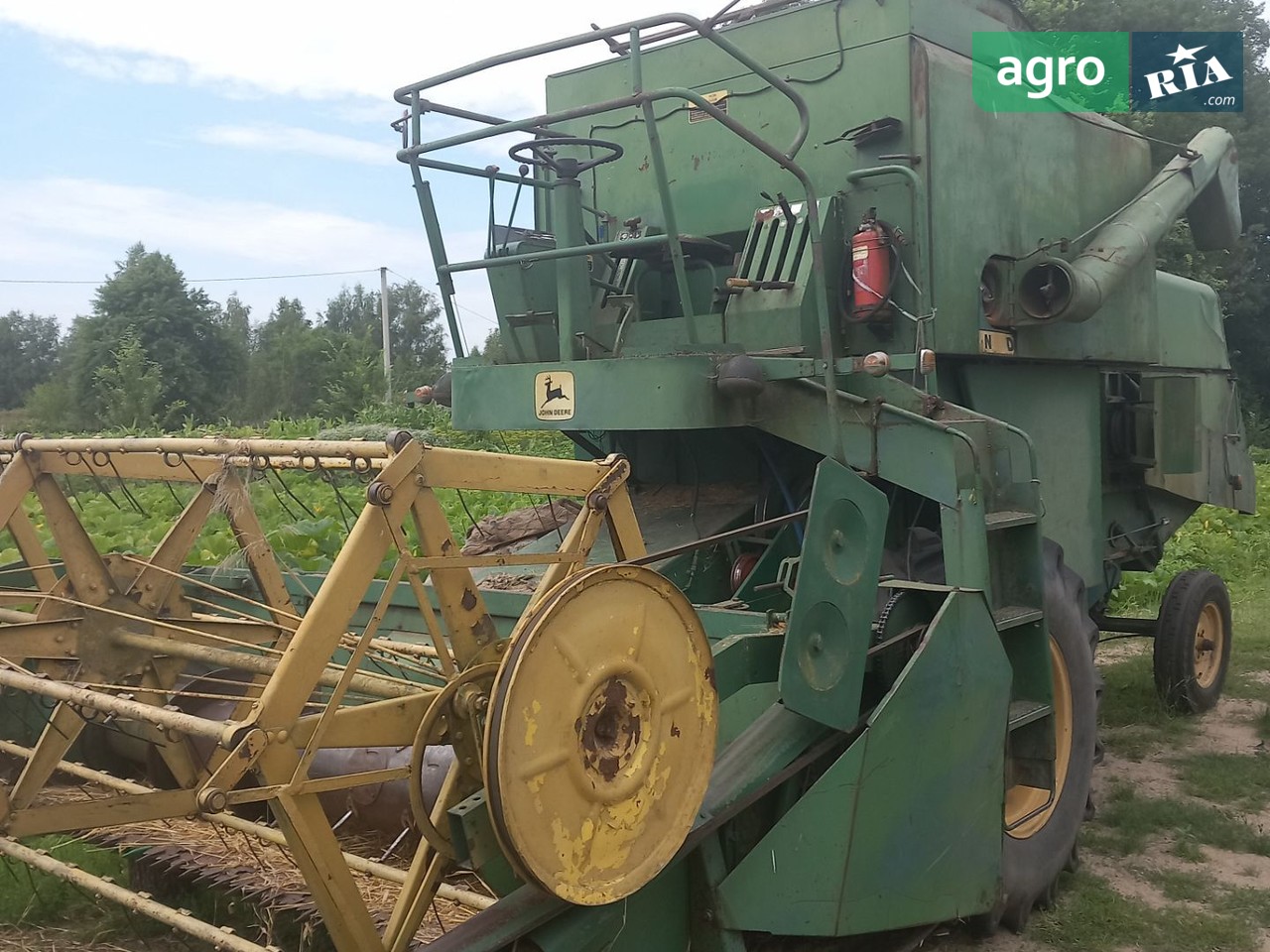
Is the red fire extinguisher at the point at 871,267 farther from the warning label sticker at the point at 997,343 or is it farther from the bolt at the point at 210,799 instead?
the bolt at the point at 210,799

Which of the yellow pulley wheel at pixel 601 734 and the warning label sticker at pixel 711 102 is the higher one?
the warning label sticker at pixel 711 102

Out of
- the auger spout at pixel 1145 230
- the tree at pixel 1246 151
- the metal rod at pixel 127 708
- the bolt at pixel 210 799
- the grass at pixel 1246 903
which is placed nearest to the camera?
the bolt at pixel 210 799

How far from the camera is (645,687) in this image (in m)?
2.59

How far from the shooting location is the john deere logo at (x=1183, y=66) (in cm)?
878

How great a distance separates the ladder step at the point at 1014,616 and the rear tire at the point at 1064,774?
12 centimetres

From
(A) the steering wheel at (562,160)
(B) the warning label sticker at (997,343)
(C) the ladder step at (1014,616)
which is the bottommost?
(C) the ladder step at (1014,616)

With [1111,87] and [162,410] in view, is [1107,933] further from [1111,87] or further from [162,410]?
[162,410]

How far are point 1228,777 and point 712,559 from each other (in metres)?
2.77

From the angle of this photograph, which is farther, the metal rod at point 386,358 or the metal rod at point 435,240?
the metal rod at point 386,358

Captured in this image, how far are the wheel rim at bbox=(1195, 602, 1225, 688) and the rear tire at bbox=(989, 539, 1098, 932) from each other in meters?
2.58

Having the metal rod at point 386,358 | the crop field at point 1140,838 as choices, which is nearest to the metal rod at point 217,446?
the crop field at point 1140,838

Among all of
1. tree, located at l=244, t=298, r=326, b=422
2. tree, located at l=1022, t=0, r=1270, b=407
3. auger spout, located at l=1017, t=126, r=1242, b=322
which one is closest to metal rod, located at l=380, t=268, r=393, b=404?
tree, located at l=244, t=298, r=326, b=422

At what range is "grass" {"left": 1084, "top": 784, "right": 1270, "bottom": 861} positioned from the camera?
14.9 feet

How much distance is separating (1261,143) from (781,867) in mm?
27790
